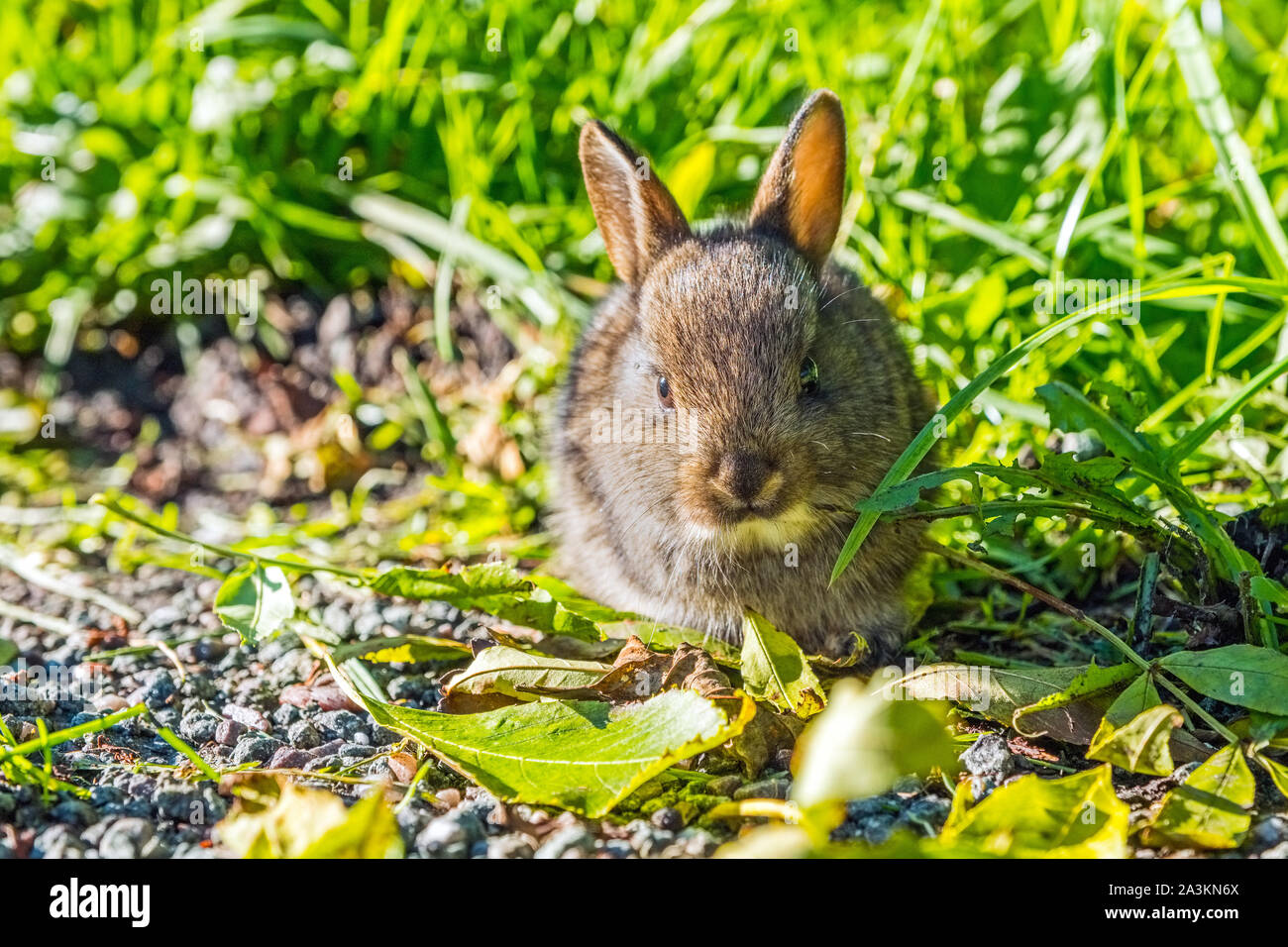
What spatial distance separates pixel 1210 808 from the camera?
2.62m

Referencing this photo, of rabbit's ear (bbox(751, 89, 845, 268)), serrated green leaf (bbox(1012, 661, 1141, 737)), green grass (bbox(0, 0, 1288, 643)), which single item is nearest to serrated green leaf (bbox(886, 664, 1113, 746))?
serrated green leaf (bbox(1012, 661, 1141, 737))

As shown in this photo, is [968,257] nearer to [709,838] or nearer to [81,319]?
[709,838]

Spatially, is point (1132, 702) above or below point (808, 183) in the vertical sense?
below

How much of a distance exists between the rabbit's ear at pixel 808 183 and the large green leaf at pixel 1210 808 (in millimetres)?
1992

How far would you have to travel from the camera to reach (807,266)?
396 cm

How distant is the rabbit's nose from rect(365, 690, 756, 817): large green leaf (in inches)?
23.5

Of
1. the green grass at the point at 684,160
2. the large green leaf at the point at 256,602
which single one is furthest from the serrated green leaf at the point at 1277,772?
the large green leaf at the point at 256,602

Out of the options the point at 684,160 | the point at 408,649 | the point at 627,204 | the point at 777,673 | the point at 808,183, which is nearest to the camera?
the point at 777,673

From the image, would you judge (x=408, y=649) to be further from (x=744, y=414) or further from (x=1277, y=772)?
(x=1277, y=772)

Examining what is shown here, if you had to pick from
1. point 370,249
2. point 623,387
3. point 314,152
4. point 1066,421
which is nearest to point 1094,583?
point 1066,421

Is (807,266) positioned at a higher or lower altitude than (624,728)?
higher

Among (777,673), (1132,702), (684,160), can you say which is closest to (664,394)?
(777,673)

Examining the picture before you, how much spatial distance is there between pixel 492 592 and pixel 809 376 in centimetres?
110

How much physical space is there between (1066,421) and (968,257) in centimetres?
216
